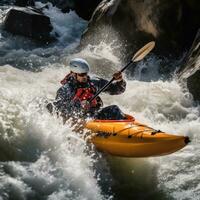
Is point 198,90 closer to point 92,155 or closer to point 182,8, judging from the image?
point 182,8

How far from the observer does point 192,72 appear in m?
9.32

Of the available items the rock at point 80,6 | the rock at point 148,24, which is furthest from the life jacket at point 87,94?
the rock at point 80,6

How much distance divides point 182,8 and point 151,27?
0.82 metres

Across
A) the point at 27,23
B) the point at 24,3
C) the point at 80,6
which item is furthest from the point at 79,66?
the point at 24,3

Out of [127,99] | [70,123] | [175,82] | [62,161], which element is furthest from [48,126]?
[175,82]

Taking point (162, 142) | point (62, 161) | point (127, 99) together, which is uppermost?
point (162, 142)

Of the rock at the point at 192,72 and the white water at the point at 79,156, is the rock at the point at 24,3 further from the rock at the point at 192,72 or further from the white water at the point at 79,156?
the rock at the point at 192,72

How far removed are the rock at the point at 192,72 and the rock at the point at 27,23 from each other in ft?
18.1

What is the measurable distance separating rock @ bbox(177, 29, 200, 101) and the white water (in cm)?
18

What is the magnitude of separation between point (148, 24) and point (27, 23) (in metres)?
4.29

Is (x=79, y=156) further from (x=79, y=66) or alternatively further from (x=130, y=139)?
(x=79, y=66)

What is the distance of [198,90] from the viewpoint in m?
9.24

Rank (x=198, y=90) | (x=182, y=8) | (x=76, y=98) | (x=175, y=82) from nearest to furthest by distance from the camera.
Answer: (x=76, y=98) → (x=198, y=90) → (x=175, y=82) → (x=182, y=8)

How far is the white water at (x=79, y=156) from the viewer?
597 cm
